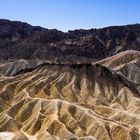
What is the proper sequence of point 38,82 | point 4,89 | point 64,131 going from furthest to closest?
1. point 38,82
2. point 4,89
3. point 64,131

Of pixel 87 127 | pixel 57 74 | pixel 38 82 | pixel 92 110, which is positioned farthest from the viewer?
pixel 57 74

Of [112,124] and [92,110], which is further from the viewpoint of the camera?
[92,110]

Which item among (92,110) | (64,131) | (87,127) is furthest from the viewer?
(92,110)

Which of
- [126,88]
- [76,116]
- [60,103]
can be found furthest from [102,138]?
[126,88]

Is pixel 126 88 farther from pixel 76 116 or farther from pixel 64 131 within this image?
pixel 64 131

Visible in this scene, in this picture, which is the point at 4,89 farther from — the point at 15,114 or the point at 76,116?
the point at 76,116

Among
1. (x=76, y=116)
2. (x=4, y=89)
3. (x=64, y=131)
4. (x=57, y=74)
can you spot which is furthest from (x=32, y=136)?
(x=57, y=74)
